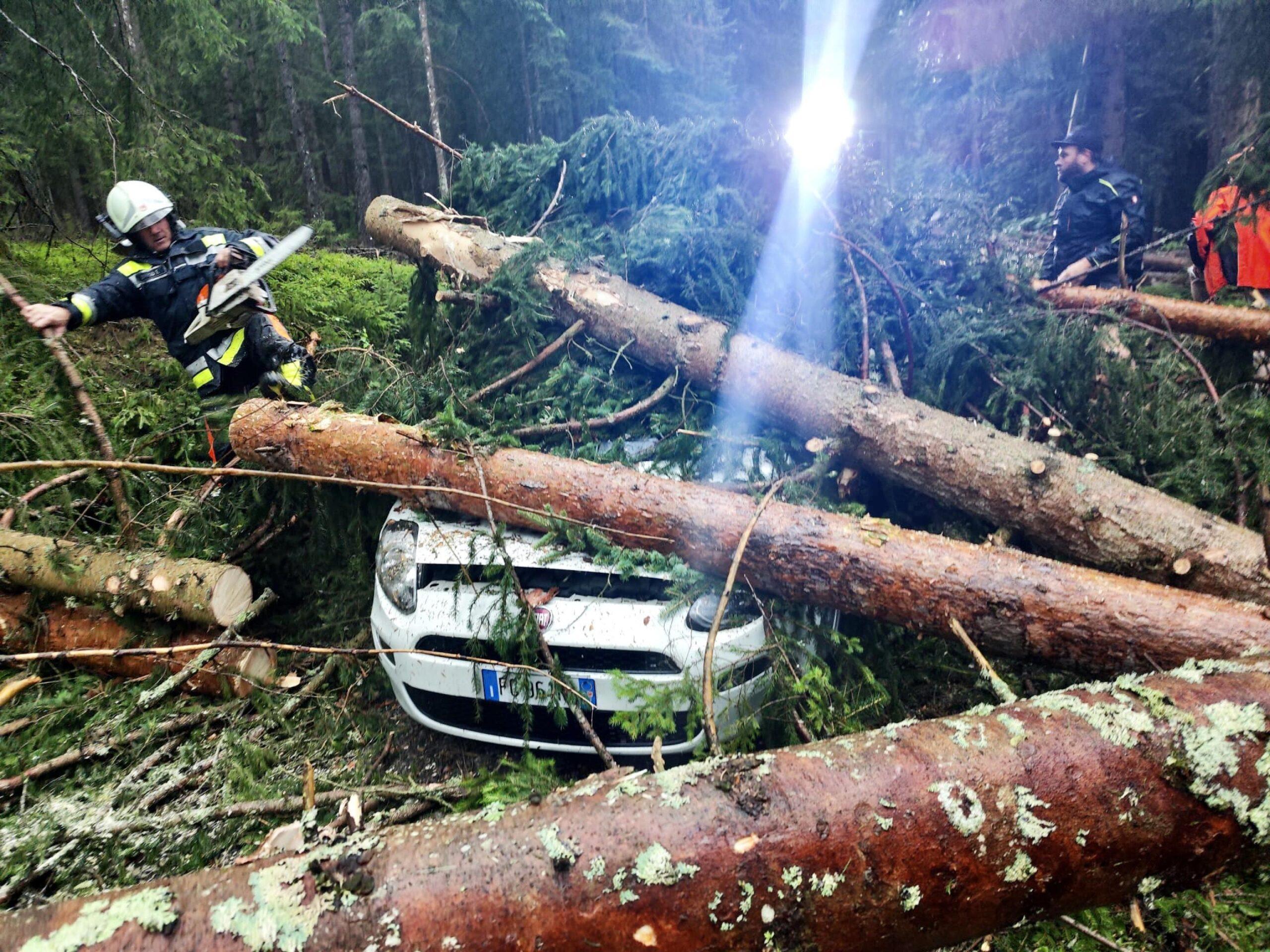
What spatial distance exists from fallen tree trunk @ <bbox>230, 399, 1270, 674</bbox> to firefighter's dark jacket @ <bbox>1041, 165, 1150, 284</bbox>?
4349mm

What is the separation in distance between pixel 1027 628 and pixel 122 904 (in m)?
2.59

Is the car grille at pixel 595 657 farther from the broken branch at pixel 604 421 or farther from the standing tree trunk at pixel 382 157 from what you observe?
the standing tree trunk at pixel 382 157

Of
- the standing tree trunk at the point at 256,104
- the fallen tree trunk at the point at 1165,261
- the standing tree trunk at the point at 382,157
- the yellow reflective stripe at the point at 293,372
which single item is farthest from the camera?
the standing tree trunk at the point at 382,157

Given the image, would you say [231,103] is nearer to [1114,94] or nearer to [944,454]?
[1114,94]

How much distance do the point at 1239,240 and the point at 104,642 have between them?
791 centimetres

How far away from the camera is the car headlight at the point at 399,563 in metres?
2.79

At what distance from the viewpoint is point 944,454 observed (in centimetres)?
303

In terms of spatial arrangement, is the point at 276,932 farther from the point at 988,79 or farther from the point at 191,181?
the point at 988,79

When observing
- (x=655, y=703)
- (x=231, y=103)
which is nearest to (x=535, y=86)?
(x=231, y=103)

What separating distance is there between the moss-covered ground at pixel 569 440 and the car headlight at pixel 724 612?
0.23 metres

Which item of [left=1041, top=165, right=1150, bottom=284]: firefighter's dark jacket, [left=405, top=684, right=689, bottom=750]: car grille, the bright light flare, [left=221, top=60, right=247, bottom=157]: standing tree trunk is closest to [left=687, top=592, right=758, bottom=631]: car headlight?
[left=405, top=684, right=689, bottom=750]: car grille

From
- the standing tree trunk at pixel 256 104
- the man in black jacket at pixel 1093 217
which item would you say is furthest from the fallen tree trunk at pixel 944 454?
the standing tree trunk at pixel 256 104

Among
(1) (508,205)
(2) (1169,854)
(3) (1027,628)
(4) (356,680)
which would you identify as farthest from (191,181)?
(2) (1169,854)

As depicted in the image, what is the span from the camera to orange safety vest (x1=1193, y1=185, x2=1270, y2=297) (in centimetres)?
458
